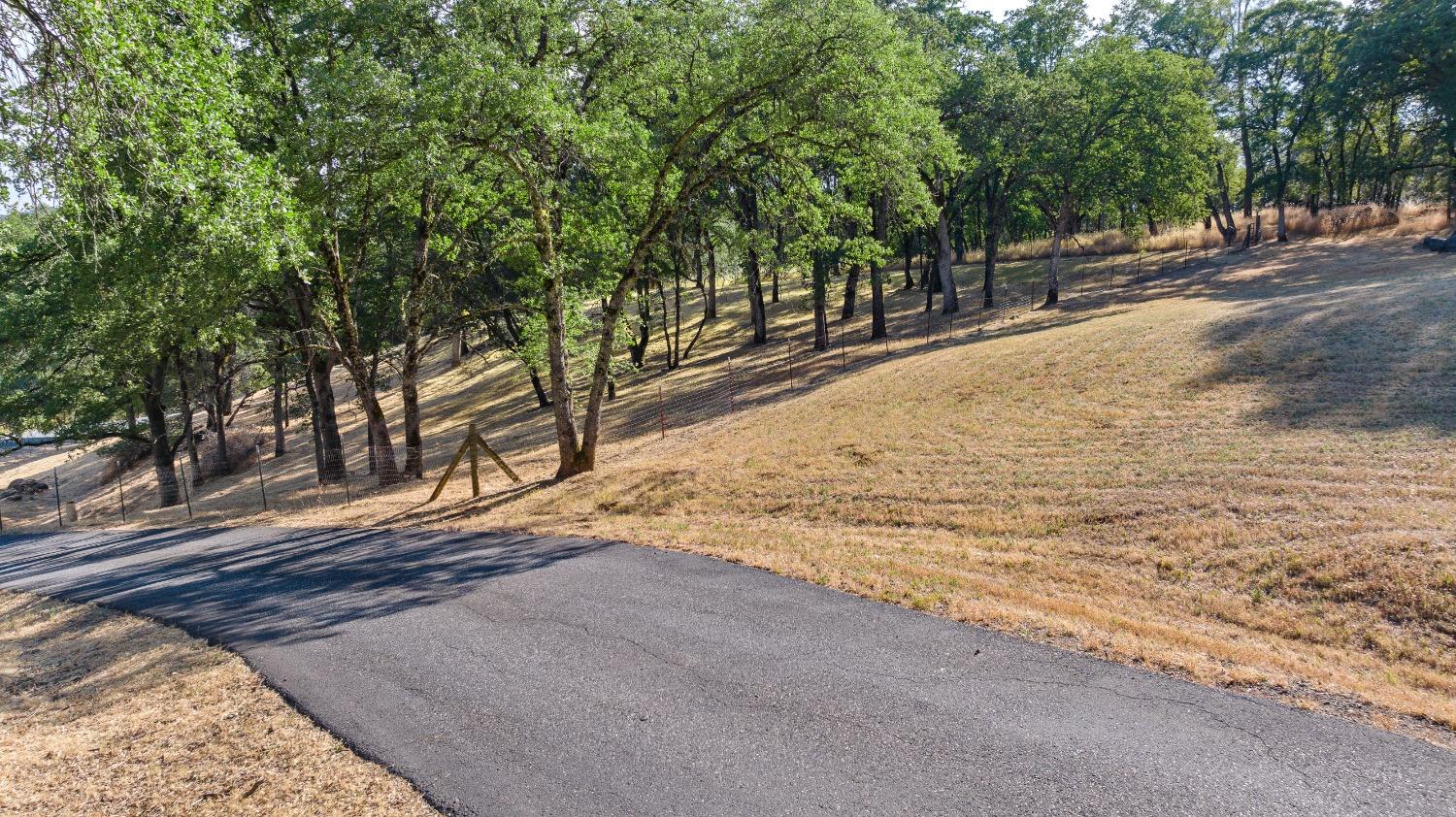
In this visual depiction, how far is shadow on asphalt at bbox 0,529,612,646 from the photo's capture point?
29.5 ft

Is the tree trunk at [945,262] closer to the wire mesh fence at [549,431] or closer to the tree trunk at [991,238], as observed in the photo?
the wire mesh fence at [549,431]

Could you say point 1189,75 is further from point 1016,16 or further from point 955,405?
point 955,405

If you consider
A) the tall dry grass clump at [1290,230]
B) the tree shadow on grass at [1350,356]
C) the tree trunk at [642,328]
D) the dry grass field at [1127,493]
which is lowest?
the dry grass field at [1127,493]

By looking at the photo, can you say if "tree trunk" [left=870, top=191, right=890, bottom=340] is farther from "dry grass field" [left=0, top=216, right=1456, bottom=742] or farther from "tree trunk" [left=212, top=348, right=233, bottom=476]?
"tree trunk" [left=212, top=348, right=233, bottom=476]

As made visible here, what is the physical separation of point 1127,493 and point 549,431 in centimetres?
2078

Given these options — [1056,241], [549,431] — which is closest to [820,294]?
[1056,241]

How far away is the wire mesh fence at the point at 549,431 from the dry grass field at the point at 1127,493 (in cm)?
68

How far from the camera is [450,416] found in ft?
122

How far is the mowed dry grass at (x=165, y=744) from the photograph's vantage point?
16.6 feet

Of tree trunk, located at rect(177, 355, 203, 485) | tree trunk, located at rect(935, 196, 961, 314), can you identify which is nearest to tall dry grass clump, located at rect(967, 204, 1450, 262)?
tree trunk, located at rect(935, 196, 961, 314)

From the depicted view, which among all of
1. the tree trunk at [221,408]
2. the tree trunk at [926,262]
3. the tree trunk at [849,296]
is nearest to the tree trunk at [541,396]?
the tree trunk at [221,408]

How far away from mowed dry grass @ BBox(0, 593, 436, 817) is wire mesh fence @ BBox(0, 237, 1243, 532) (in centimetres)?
1021

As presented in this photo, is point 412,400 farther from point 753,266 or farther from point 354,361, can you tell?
point 753,266

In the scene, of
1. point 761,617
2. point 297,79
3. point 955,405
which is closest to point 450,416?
point 297,79
